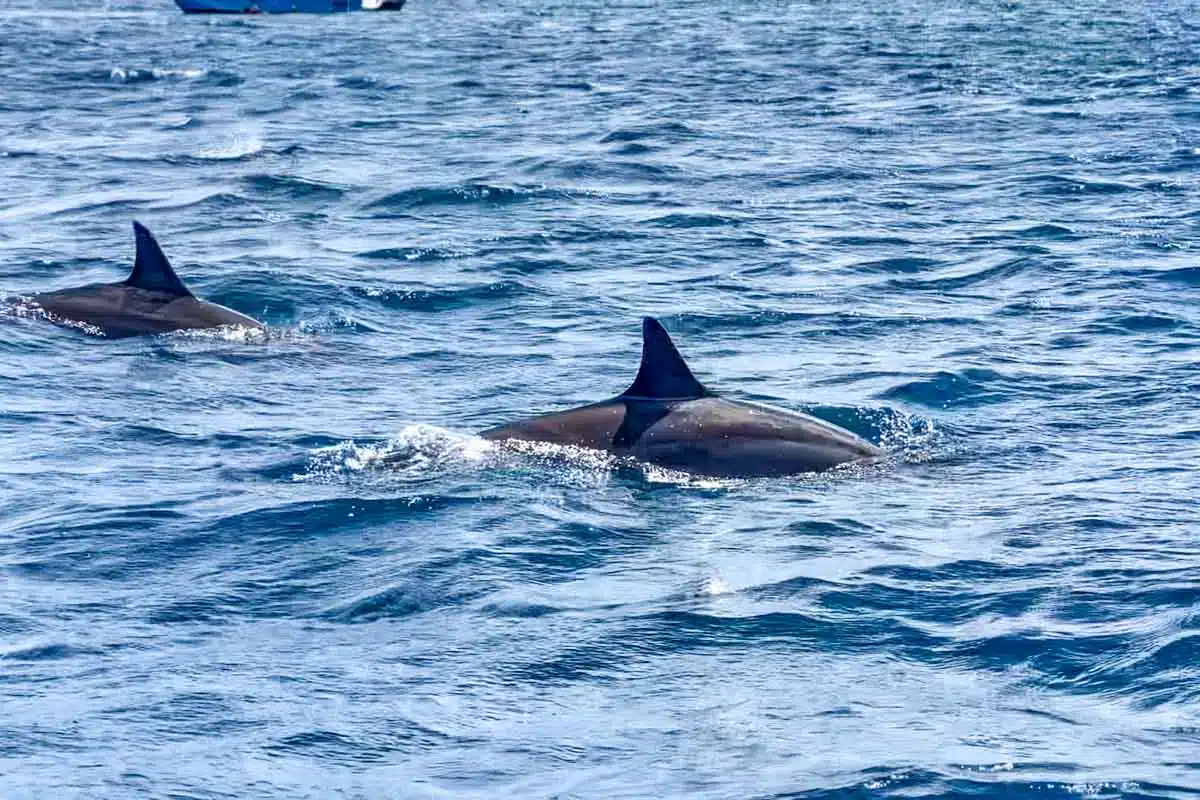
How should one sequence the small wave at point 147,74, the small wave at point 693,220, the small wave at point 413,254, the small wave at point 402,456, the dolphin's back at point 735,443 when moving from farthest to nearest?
the small wave at point 147,74
the small wave at point 693,220
the small wave at point 413,254
the small wave at point 402,456
the dolphin's back at point 735,443

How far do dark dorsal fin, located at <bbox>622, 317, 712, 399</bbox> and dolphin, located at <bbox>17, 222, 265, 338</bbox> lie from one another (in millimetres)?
6420

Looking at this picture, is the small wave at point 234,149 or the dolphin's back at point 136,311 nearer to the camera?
the dolphin's back at point 136,311

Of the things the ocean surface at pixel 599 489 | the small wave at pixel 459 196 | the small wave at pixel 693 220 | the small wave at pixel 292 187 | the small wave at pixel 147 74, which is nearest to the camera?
the ocean surface at pixel 599 489

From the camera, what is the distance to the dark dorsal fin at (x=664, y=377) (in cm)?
1494

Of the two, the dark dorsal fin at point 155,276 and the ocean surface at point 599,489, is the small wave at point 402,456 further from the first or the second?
the dark dorsal fin at point 155,276

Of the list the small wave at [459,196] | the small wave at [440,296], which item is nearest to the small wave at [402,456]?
the small wave at [440,296]

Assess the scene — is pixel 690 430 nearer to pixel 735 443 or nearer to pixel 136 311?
pixel 735 443

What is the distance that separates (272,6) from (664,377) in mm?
83154

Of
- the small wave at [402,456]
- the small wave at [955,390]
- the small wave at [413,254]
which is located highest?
the small wave at [402,456]

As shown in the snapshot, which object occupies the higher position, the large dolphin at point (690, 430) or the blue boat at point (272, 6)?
the large dolphin at point (690, 430)

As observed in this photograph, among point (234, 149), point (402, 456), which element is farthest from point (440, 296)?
point (234, 149)

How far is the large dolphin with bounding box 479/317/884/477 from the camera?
14.8 m

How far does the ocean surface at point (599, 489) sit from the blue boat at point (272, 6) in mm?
57765

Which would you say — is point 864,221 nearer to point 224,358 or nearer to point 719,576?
point 224,358
